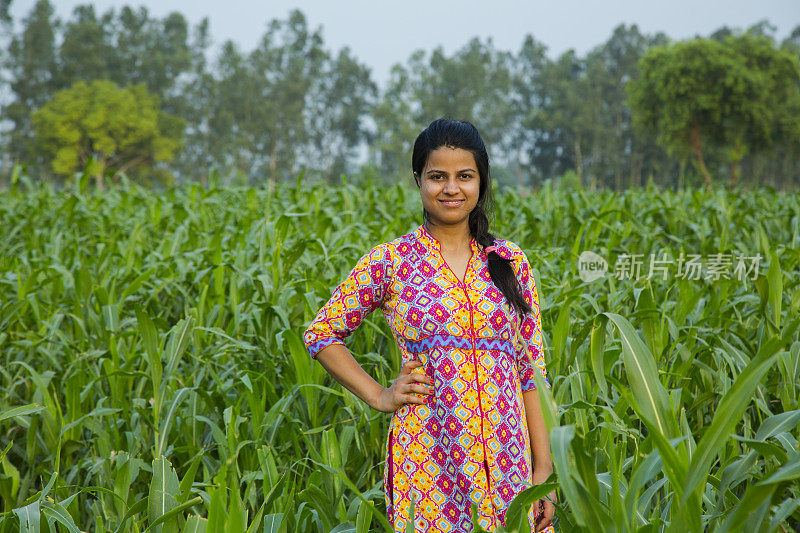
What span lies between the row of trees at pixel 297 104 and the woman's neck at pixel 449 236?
78.6 ft

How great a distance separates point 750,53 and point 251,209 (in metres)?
23.8

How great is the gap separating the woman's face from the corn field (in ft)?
1.23

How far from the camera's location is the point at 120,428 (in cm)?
210

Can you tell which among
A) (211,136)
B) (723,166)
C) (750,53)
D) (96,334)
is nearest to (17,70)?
(211,136)

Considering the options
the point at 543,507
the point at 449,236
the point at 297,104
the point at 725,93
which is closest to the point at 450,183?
the point at 449,236

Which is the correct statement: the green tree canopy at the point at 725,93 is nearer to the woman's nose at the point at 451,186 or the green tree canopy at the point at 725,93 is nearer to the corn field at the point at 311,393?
the corn field at the point at 311,393

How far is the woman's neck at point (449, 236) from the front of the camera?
1369 millimetres

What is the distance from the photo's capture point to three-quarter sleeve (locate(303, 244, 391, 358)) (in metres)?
1.34

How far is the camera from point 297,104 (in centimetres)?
3775

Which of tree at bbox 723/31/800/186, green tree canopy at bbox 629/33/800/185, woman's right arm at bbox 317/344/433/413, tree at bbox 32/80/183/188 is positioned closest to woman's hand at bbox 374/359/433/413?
woman's right arm at bbox 317/344/433/413

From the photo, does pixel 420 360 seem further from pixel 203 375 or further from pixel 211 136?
pixel 211 136

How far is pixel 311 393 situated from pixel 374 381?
2.03 ft

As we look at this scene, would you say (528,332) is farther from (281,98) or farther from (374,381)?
(281,98)

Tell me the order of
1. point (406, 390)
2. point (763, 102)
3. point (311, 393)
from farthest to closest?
point (763, 102)
point (311, 393)
point (406, 390)
